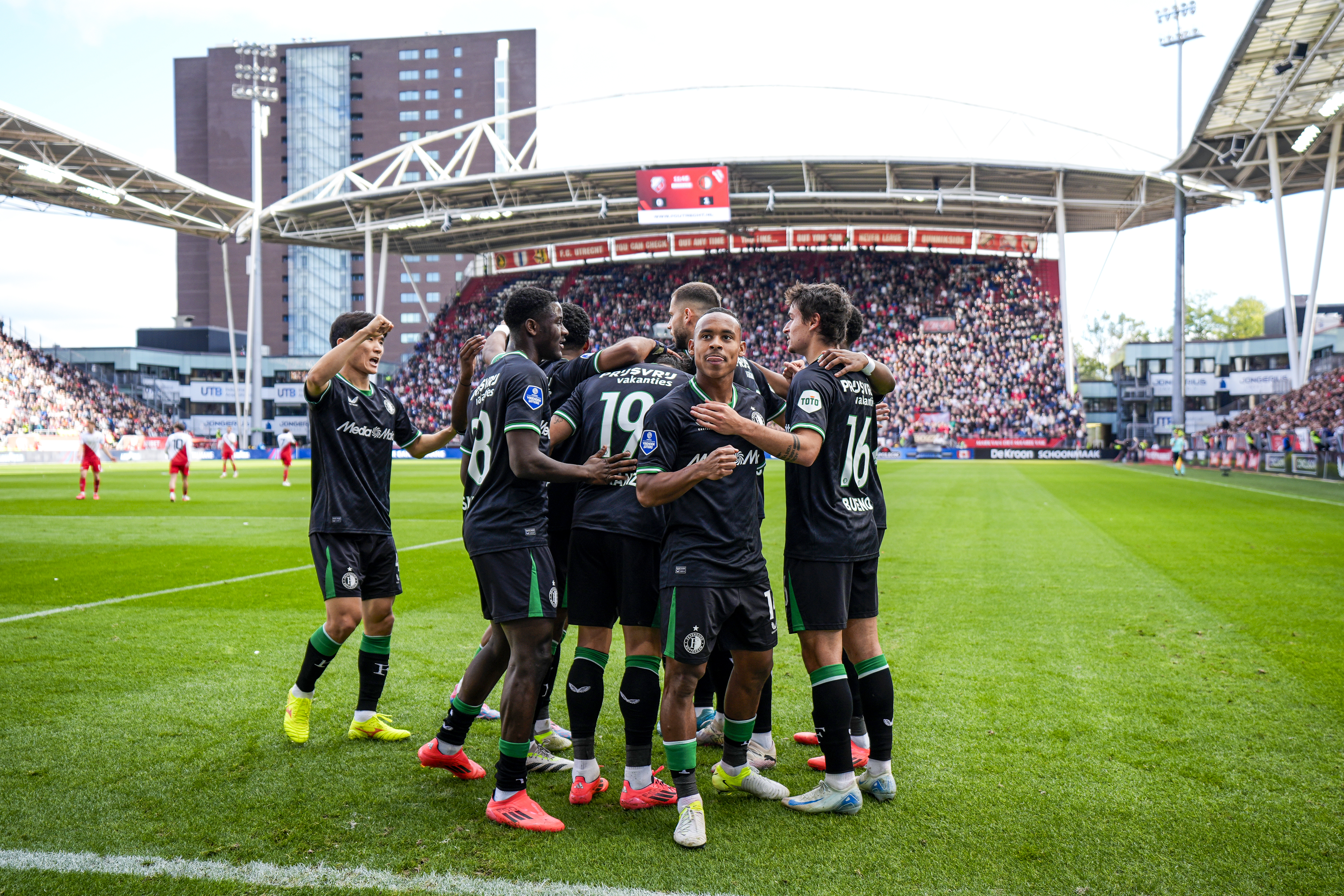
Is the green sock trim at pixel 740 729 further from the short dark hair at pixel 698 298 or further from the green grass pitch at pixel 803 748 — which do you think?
the short dark hair at pixel 698 298

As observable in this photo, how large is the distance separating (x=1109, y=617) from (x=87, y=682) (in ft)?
25.8

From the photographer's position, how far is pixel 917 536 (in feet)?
42.9

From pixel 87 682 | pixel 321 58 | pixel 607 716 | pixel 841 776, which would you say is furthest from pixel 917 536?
pixel 321 58

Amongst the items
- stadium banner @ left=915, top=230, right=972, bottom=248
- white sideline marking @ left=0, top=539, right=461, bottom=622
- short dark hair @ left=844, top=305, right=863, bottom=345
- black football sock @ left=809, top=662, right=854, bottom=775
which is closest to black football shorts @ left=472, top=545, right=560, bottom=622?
black football sock @ left=809, top=662, right=854, bottom=775

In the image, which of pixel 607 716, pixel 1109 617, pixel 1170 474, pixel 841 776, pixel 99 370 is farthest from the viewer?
pixel 99 370

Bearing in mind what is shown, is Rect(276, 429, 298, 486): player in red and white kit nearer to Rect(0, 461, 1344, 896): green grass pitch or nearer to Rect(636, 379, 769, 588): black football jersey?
Rect(0, 461, 1344, 896): green grass pitch

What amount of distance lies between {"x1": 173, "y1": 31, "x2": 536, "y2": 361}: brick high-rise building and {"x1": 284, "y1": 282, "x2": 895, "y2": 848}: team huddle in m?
89.3

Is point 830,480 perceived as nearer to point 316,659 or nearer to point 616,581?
point 616,581

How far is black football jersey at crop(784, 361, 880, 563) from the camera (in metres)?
3.83

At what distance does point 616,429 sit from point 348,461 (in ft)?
5.28

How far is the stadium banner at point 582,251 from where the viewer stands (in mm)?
55781

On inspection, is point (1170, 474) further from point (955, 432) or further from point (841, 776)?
point (841, 776)

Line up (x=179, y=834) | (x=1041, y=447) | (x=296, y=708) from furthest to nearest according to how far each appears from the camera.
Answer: (x=1041, y=447)
(x=296, y=708)
(x=179, y=834)

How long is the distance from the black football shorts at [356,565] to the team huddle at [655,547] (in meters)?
0.01
